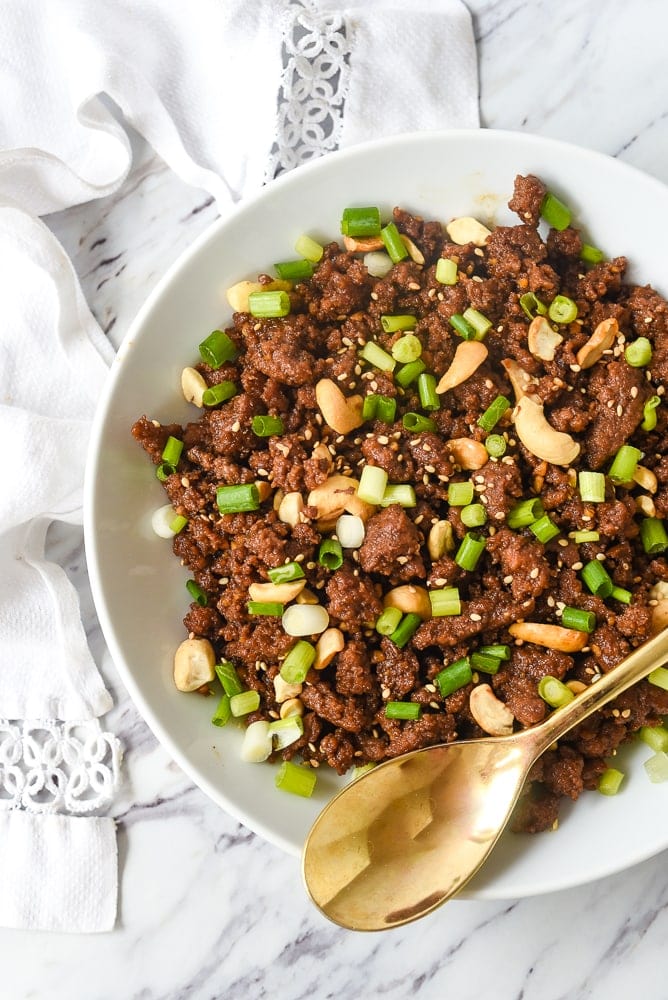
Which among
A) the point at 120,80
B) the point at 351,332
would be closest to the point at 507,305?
the point at 351,332

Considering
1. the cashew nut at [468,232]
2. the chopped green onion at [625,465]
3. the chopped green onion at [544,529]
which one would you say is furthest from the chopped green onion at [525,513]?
the cashew nut at [468,232]

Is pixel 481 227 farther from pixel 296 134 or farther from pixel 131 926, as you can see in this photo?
pixel 131 926

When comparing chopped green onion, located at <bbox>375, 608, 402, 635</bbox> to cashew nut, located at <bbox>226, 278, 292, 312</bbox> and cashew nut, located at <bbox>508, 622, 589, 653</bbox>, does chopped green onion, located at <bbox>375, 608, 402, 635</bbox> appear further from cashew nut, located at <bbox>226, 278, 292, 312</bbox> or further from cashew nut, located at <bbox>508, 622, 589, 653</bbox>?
cashew nut, located at <bbox>226, 278, 292, 312</bbox>

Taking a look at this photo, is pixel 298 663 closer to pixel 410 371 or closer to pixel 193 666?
pixel 193 666

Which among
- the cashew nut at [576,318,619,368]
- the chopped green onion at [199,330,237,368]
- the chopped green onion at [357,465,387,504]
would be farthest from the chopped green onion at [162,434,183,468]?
the cashew nut at [576,318,619,368]

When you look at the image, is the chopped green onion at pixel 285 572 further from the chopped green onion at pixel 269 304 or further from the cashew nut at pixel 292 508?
the chopped green onion at pixel 269 304
